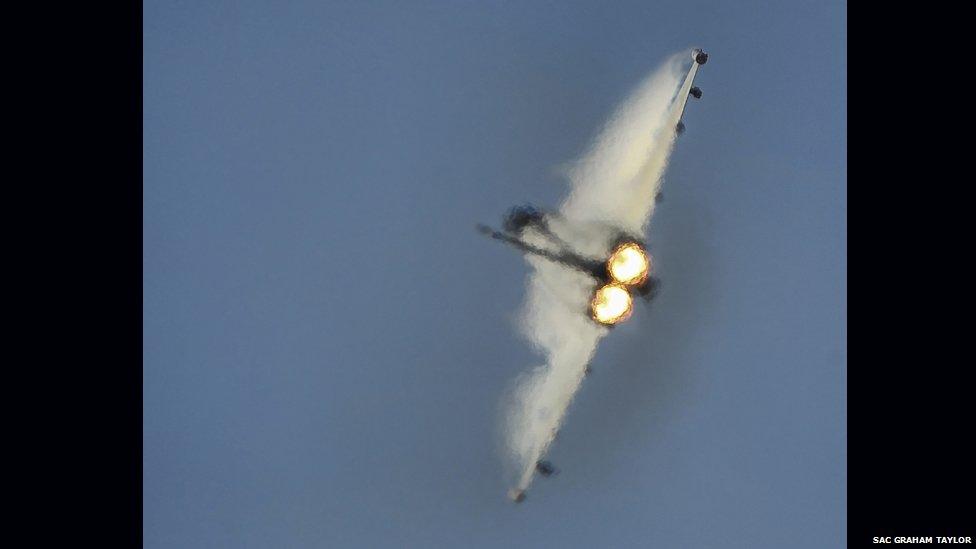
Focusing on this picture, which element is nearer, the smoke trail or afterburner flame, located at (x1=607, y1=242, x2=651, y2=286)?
afterburner flame, located at (x1=607, y1=242, x2=651, y2=286)

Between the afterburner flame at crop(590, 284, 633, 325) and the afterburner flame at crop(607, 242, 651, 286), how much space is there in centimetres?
41

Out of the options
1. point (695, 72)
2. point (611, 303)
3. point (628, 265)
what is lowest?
point (611, 303)

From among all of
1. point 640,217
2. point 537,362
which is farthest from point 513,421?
point 640,217

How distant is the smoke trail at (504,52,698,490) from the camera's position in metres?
28.8

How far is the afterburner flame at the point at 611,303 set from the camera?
2827cm

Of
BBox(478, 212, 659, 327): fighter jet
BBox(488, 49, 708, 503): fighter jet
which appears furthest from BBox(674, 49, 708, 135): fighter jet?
BBox(478, 212, 659, 327): fighter jet

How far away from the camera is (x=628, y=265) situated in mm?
28359

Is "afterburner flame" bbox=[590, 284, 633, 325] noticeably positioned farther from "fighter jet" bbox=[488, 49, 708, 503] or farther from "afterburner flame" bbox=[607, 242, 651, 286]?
"afterburner flame" bbox=[607, 242, 651, 286]

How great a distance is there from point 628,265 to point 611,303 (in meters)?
1.73

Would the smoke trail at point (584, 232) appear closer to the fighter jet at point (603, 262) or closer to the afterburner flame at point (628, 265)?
the fighter jet at point (603, 262)

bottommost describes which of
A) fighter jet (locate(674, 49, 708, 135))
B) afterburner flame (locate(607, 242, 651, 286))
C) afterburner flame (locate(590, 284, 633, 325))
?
afterburner flame (locate(590, 284, 633, 325))

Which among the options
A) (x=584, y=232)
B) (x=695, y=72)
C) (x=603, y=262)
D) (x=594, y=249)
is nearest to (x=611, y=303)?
(x=603, y=262)

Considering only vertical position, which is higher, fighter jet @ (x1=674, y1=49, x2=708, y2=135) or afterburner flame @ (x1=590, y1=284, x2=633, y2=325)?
fighter jet @ (x1=674, y1=49, x2=708, y2=135)

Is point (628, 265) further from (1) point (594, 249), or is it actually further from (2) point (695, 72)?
(2) point (695, 72)
